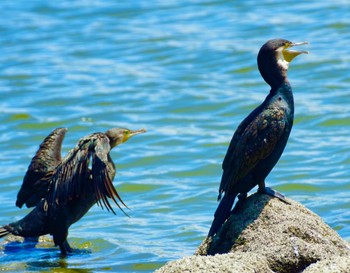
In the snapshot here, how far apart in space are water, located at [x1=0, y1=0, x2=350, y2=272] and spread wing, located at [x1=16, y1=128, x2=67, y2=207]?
65 cm

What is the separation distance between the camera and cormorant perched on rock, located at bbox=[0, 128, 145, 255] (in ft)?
30.9

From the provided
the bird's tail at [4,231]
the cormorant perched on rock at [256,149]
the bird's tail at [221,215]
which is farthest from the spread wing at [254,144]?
the bird's tail at [4,231]

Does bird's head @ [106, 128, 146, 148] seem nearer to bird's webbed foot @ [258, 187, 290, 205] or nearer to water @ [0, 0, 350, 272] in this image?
water @ [0, 0, 350, 272]

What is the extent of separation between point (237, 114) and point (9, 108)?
409 cm

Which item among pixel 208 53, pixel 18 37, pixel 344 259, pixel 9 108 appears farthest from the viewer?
pixel 18 37

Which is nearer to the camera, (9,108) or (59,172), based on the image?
(59,172)

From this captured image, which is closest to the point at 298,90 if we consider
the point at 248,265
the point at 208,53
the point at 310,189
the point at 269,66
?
the point at 208,53

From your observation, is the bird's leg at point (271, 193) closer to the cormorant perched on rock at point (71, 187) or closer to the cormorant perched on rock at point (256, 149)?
the cormorant perched on rock at point (256, 149)

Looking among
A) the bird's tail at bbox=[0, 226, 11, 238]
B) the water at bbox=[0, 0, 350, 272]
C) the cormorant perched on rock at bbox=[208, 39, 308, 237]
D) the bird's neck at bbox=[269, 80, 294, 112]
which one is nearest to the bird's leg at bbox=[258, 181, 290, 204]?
the cormorant perched on rock at bbox=[208, 39, 308, 237]

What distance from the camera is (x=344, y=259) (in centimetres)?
661

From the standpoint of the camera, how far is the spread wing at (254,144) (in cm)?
805

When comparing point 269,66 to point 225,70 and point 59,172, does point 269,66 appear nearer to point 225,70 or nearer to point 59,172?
point 59,172

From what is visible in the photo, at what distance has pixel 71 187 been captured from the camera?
9.73 meters

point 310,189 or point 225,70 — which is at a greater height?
point 225,70
